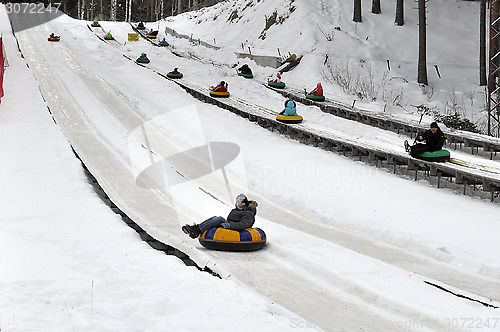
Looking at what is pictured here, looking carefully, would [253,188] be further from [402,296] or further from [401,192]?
[402,296]

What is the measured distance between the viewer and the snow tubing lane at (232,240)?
9.57 meters

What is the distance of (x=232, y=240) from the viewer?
9.58 meters

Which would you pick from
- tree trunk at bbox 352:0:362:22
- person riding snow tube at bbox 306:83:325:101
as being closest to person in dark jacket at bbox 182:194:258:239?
person riding snow tube at bbox 306:83:325:101

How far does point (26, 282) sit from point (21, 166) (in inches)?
336

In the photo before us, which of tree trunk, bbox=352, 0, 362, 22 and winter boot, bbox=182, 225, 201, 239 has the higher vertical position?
tree trunk, bbox=352, 0, 362, 22

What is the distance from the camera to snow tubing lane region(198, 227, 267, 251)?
957cm

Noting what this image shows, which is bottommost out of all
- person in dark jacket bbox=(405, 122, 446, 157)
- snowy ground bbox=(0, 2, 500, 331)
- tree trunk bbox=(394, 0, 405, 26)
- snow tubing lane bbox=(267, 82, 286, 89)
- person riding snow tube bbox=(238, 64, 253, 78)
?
snowy ground bbox=(0, 2, 500, 331)

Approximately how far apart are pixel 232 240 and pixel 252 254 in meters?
0.40

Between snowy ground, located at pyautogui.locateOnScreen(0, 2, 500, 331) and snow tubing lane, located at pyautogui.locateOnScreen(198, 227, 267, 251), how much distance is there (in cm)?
20

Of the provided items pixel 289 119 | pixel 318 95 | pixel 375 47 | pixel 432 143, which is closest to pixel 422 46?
pixel 375 47

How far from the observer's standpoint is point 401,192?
43.5ft

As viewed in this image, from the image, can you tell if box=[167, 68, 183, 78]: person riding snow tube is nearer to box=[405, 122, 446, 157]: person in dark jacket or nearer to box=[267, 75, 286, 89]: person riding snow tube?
box=[267, 75, 286, 89]: person riding snow tube

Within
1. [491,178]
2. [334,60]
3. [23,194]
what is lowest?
[23,194]

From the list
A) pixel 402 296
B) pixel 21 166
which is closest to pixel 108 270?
pixel 402 296
